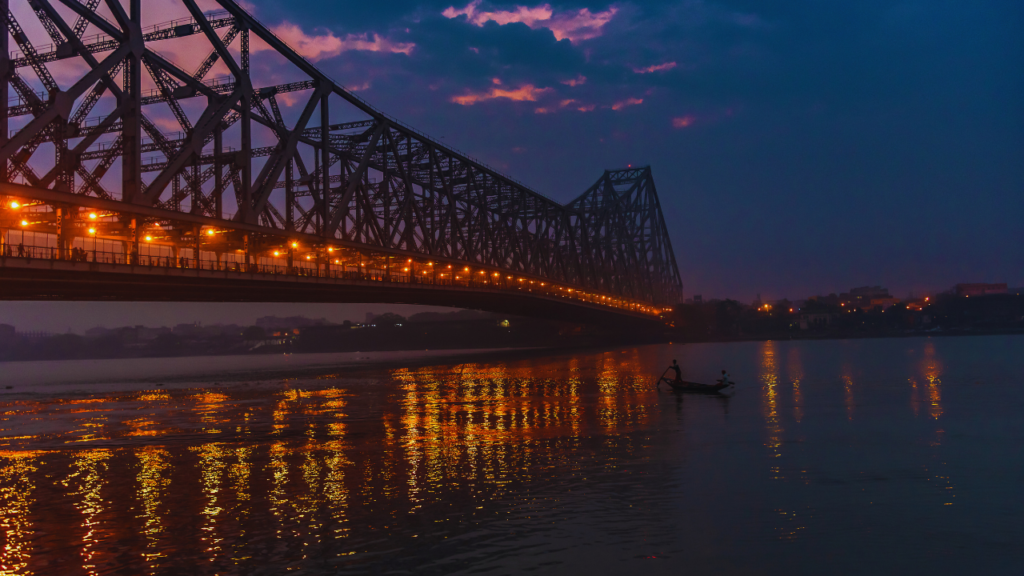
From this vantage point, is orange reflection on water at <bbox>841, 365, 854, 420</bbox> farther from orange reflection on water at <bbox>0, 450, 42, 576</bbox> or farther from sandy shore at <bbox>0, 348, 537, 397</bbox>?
sandy shore at <bbox>0, 348, 537, 397</bbox>

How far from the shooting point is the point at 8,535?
12680 millimetres

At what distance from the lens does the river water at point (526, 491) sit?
442 inches

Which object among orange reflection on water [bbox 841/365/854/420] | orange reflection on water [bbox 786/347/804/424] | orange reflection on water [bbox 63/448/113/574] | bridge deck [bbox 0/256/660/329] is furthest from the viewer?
bridge deck [bbox 0/256/660/329]

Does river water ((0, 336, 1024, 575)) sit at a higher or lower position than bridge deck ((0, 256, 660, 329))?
lower

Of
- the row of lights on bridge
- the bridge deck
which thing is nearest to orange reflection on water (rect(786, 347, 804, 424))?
the bridge deck

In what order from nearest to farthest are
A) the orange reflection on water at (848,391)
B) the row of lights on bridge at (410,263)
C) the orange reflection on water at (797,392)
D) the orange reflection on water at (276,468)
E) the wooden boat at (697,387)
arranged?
the orange reflection on water at (276,468) < the orange reflection on water at (797,392) < the orange reflection on water at (848,391) < the wooden boat at (697,387) < the row of lights on bridge at (410,263)

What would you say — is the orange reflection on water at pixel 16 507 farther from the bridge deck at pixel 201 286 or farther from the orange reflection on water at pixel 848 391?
the orange reflection on water at pixel 848 391

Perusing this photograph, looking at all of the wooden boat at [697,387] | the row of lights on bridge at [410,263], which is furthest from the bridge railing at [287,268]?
the wooden boat at [697,387]

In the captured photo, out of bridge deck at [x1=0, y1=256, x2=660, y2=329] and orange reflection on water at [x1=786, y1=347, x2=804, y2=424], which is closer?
orange reflection on water at [x1=786, y1=347, x2=804, y2=424]

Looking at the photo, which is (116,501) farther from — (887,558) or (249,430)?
(887,558)

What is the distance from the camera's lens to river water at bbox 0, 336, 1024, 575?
11.2 metres

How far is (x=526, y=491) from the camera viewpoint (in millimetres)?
15375

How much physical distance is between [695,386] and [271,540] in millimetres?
30464

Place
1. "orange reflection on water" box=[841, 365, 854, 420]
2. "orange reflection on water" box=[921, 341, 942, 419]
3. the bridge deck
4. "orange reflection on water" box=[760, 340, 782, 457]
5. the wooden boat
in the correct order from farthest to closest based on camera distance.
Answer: the bridge deck < the wooden boat < "orange reflection on water" box=[921, 341, 942, 419] < "orange reflection on water" box=[841, 365, 854, 420] < "orange reflection on water" box=[760, 340, 782, 457]
